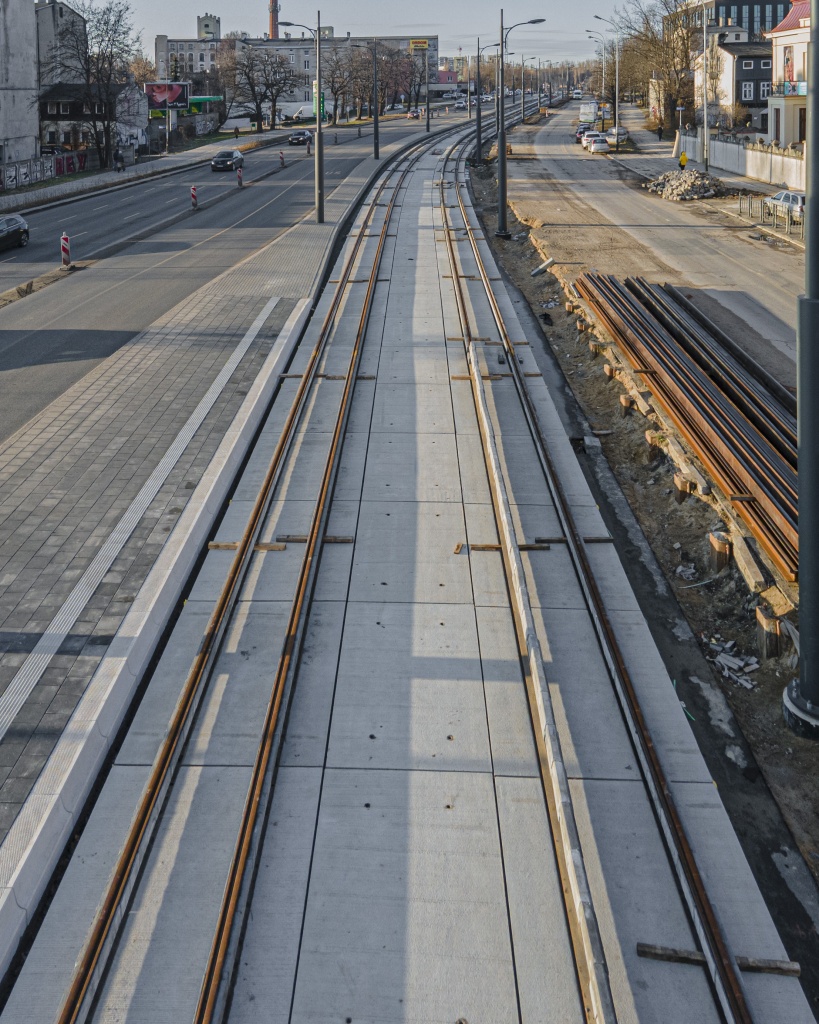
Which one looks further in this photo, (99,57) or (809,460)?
(99,57)

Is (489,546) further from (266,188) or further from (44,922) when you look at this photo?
(266,188)

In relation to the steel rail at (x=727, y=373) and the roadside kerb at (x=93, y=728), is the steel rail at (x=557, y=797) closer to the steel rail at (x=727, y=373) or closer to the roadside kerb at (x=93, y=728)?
the roadside kerb at (x=93, y=728)

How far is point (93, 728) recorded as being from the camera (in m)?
7.79

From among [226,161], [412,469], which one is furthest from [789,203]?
[226,161]

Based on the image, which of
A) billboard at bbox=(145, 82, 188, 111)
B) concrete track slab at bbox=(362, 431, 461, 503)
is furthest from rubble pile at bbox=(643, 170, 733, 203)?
billboard at bbox=(145, 82, 188, 111)

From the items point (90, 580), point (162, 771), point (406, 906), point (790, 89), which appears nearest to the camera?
point (406, 906)

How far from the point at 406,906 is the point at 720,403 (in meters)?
10.5

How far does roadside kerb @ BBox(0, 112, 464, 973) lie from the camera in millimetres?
6426

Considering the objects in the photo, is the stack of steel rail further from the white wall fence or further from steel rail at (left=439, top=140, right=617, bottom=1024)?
the white wall fence

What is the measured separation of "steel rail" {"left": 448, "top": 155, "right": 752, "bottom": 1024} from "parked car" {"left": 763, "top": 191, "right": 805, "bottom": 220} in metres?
24.5

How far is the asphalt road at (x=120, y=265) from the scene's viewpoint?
709 inches

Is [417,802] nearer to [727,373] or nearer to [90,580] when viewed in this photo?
[90,580]

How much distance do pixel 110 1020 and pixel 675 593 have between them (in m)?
7.06

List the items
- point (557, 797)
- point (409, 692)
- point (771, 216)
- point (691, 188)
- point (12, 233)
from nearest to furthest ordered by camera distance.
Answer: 1. point (557, 797)
2. point (409, 692)
3. point (12, 233)
4. point (771, 216)
5. point (691, 188)
